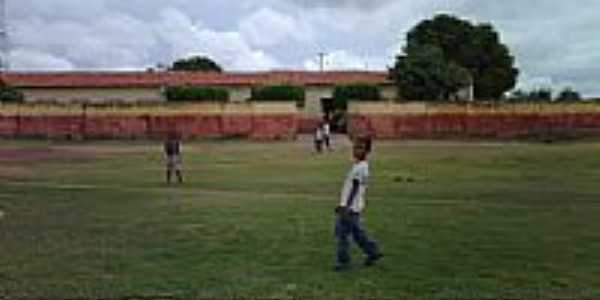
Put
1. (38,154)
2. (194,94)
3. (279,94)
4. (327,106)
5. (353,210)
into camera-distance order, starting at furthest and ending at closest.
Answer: (327,106) → (194,94) → (279,94) → (38,154) → (353,210)

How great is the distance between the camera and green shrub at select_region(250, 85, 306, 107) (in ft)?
243

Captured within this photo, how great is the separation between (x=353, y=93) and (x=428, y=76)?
5.63 meters

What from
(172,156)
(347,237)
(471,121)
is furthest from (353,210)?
(471,121)

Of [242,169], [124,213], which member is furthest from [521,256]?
[242,169]

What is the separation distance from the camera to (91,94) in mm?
88625

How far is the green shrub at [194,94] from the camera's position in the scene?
7538cm

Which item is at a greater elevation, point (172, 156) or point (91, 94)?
point (91, 94)

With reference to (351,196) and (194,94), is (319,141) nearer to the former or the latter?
(194,94)

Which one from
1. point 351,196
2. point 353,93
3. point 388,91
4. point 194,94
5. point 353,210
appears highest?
point 388,91

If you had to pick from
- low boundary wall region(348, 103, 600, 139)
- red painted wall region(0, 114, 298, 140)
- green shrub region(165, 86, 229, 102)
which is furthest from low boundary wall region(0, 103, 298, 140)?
green shrub region(165, 86, 229, 102)

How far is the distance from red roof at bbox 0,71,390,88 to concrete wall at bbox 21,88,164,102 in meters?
0.35

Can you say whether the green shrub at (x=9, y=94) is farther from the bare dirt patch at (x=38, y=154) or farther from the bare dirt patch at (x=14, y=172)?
the bare dirt patch at (x=14, y=172)

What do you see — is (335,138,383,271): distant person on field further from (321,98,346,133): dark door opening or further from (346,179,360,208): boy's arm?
(321,98,346,133): dark door opening

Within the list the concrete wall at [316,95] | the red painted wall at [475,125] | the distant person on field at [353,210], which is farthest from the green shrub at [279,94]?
the distant person on field at [353,210]
